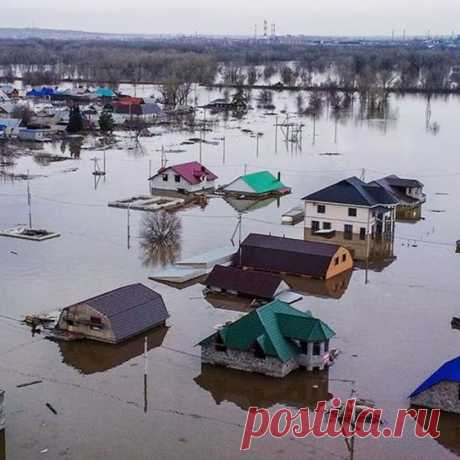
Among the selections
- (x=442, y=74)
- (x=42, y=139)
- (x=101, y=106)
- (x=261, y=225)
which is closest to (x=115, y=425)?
(x=261, y=225)

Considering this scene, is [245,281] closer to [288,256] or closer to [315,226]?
[288,256]

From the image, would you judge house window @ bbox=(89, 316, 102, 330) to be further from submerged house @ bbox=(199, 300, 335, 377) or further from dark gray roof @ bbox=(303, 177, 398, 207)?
dark gray roof @ bbox=(303, 177, 398, 207)

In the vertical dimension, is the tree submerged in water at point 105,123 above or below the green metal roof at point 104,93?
below

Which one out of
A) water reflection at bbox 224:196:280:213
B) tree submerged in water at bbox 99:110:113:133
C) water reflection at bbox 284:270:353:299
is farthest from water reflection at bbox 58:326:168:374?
tree submerged in water at bbox 99:110:113:133

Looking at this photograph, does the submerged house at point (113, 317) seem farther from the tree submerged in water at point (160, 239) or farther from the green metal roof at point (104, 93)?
the green metal roof at point (104, 93)

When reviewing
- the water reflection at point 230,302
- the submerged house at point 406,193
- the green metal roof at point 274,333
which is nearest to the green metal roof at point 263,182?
the submerged house at point 406,193

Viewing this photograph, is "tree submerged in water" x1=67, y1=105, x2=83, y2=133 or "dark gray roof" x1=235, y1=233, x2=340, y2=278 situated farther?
"tree submerged in water" x1=67, y1=105, x2=83, y2=133
